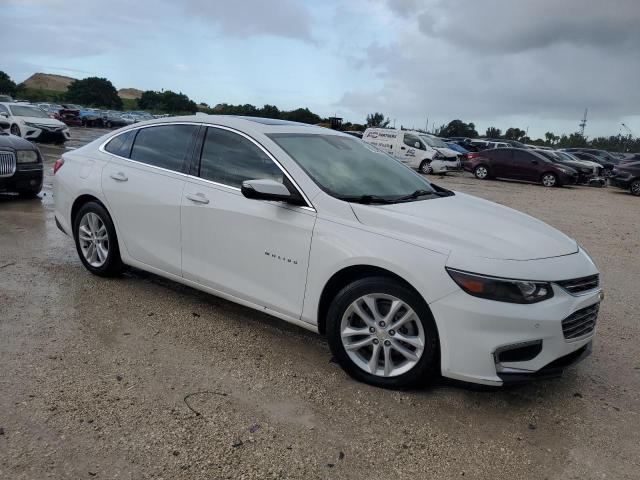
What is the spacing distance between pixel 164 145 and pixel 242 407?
8.27 ft

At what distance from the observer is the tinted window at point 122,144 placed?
5.04 m

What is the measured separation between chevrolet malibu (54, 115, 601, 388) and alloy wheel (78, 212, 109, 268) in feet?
0.19

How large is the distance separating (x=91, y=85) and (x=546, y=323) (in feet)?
355

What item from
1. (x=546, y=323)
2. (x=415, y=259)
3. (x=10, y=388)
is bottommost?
(x=10, y=388)

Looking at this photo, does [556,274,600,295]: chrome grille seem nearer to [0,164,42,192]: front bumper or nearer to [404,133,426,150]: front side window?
[0,164,42,192]: front bumper

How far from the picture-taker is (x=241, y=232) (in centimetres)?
394

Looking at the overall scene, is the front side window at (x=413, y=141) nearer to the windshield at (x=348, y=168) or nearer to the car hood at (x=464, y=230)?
the windshield at (x=348, y=168)

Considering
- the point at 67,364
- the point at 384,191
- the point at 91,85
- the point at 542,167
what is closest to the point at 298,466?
the point at 67,364

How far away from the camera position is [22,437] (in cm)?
277

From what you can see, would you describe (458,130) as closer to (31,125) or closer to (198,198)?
(31,125)

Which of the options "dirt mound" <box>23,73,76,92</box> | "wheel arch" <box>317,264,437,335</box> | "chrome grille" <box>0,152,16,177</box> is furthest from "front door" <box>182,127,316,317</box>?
"dirt mound" <box>23,73,76,92</box>

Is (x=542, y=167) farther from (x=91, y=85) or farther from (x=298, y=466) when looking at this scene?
(x=91, y=85)

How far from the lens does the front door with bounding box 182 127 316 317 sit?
3699 mm

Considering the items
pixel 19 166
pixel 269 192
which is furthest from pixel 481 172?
pixel 269 192
